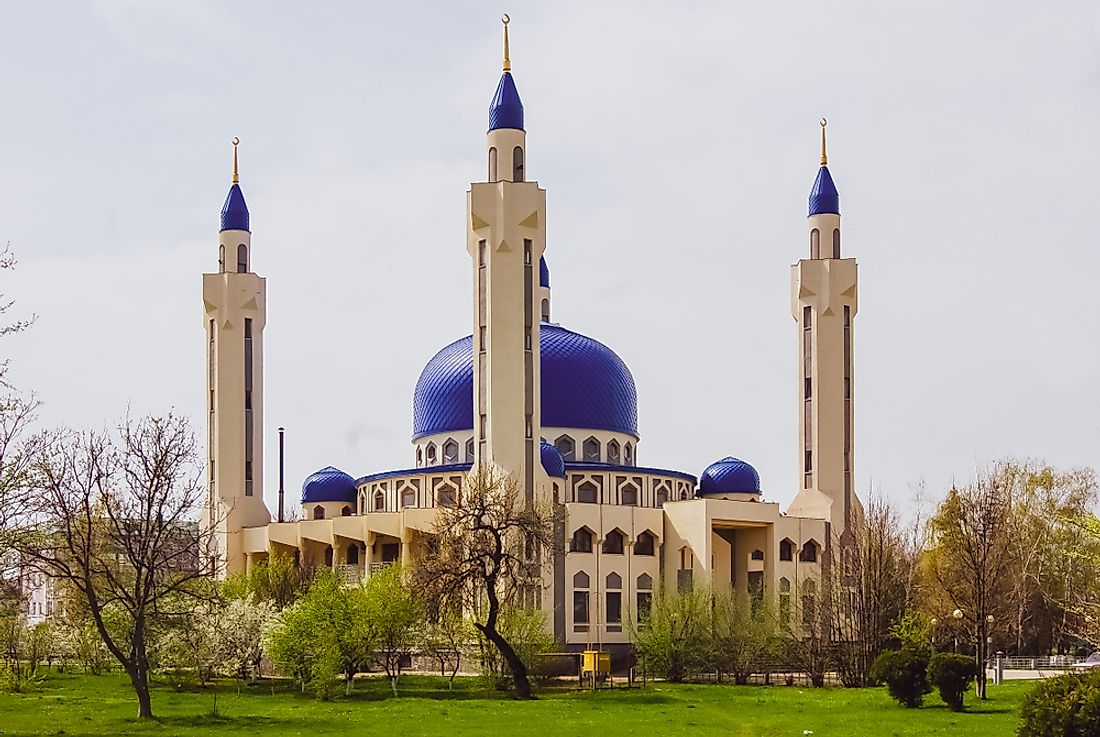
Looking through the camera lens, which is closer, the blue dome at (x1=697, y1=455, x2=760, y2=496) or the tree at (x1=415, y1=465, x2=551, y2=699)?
the tree at (x1=415, y1=465, x2=551, y2=699)

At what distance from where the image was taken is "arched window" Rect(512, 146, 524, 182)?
5162 cm

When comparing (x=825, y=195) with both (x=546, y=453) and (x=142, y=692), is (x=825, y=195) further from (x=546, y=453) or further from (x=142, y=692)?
(x=142, y=692)

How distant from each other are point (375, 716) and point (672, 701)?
7.16 meters

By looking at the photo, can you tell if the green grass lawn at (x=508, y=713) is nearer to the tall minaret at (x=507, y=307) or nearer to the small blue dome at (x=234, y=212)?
the tall minaret at (x=507, y=307)

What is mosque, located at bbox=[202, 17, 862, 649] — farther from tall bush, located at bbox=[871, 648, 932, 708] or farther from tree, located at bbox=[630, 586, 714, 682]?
tall bush, located at bbox=[871, 648, 932, 708]

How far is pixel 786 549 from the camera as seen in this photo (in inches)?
2186

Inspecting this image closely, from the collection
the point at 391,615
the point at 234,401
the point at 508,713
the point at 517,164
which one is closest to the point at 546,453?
the point at 517,164

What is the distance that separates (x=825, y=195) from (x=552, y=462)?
1513 centimetres

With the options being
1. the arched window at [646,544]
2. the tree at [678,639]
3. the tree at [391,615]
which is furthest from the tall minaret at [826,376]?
the tree at [391,615]

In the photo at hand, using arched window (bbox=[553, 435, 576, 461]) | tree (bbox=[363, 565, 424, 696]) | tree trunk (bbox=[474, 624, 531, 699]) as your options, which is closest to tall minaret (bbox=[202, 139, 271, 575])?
arched window (bbox=[553, 435, 576, 461])

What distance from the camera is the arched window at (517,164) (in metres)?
51.6

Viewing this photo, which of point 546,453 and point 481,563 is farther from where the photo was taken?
point 546,453

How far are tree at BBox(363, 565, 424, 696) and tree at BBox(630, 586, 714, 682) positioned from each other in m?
7.59

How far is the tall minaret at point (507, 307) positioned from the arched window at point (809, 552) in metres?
11.8
